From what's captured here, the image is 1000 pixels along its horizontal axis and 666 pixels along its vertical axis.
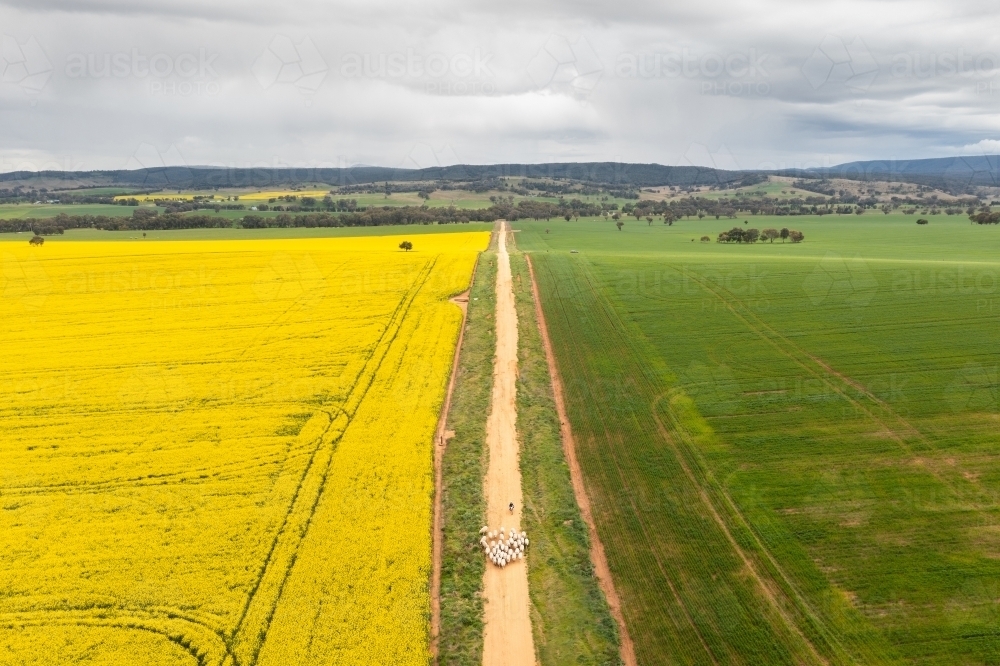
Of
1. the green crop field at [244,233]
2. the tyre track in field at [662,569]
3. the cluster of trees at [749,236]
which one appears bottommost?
the tyre track in field at [662,569]

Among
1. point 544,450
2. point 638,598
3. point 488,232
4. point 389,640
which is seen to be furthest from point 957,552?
point 488,232

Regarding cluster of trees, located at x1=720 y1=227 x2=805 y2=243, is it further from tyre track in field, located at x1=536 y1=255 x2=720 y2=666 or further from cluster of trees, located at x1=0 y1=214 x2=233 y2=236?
cluster of trees, located at x1=0 y1=214 x2=233 y2=236

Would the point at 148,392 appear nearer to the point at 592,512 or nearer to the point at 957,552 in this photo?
the point at 592,512

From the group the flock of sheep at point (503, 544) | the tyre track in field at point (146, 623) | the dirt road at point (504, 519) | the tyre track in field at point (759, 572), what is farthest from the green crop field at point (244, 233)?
the flock of sheep at point (503, 544)

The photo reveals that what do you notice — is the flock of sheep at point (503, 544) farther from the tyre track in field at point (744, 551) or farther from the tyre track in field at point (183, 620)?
the tyre track in field at point (744, 551)

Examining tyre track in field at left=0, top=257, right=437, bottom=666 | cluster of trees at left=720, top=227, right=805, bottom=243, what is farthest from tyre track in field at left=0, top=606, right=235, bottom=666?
cluster of trees at left=720, top=227, right=805, bottom=243

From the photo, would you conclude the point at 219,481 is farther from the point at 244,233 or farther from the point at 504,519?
the point at 244,233
